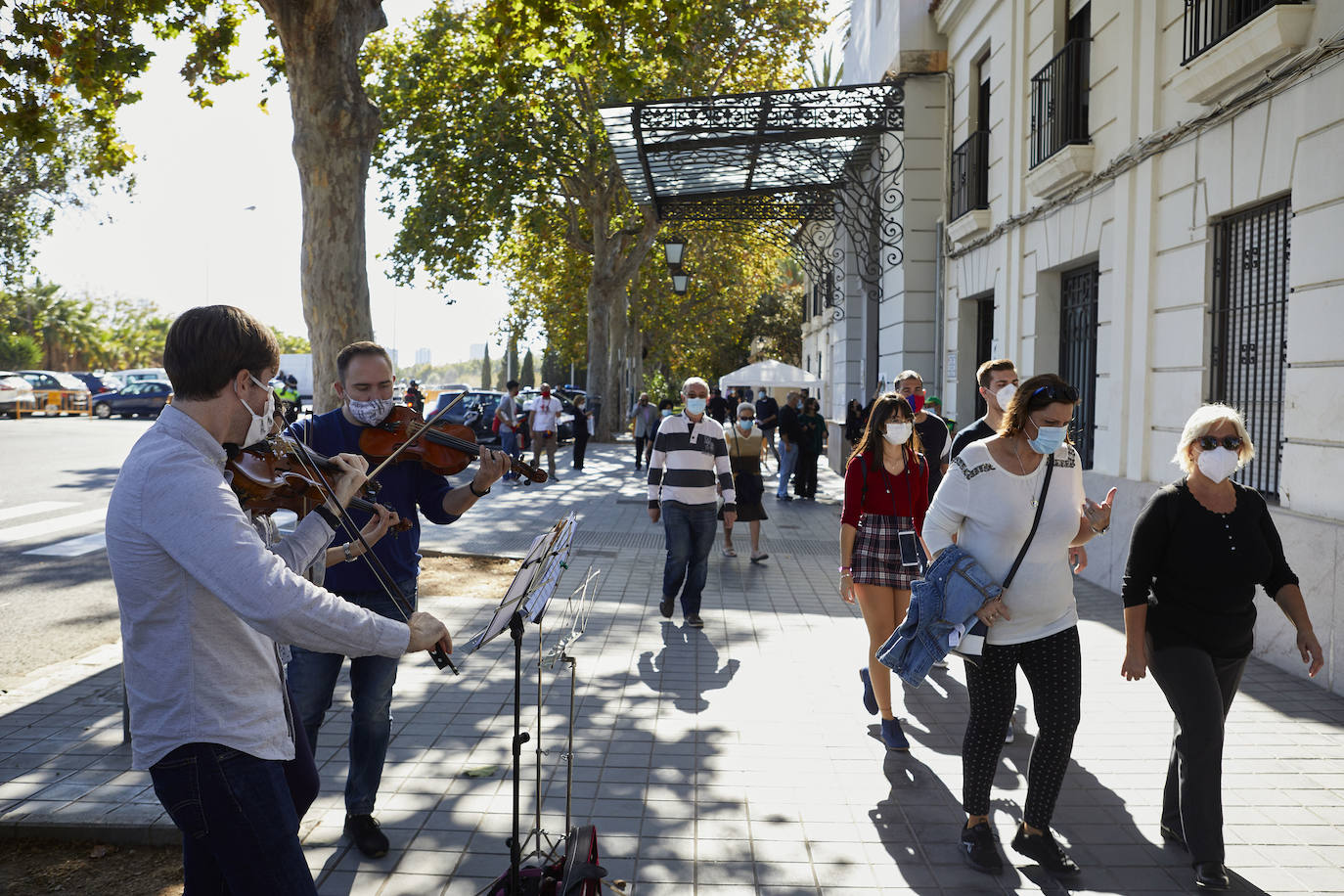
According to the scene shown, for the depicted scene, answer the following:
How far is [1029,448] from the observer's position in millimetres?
4223

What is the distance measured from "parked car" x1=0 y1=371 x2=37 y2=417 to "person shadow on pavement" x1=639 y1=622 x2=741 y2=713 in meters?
35.4

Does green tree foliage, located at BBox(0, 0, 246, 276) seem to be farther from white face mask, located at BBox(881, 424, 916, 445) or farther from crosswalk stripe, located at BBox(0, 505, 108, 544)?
white face mask, located at BBox(881, 424, 916, 445)

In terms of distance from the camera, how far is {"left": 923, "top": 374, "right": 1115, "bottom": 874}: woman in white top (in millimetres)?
4059

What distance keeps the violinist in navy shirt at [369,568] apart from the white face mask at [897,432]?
2.25 meters

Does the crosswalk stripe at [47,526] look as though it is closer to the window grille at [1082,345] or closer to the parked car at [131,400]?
the window grille at [1082,345]

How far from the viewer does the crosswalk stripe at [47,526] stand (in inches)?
476

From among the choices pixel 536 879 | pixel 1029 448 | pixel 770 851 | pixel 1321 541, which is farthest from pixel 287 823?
pixel 1321 541

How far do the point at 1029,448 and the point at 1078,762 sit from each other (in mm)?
1919

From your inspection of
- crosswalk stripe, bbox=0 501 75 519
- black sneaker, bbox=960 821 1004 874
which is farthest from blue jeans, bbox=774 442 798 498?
black sneaker, bbox=960 821 1004 874

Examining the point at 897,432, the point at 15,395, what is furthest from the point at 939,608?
the point at 15,395

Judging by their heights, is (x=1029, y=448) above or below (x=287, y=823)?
above

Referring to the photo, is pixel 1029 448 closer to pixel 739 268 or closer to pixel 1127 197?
pixel 1127 197

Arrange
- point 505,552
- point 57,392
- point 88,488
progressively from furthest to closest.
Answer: point 57,392, point 88,488, point 505,552

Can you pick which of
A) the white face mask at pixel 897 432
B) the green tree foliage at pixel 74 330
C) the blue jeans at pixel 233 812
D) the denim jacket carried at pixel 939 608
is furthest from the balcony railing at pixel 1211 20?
the green tree foliage at pixel 74 330
